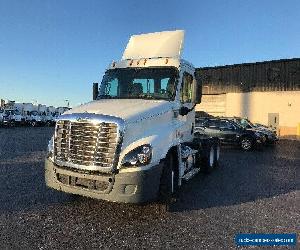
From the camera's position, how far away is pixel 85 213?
6.27 metres

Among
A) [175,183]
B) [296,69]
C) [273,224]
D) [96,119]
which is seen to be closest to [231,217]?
[273,224]

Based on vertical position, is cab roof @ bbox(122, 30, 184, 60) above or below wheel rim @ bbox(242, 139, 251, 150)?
above

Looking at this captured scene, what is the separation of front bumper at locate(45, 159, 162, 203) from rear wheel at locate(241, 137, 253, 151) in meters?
15.2

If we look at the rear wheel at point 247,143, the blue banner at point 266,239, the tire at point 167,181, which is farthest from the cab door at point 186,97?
the rear wheel at point 247,143

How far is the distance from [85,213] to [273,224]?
137 inches

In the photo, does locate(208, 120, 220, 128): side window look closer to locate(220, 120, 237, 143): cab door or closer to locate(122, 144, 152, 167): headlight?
locate(220, 120, 237, 143): cab door

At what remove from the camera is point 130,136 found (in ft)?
19.0

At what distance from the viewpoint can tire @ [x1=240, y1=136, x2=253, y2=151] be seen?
788 inches

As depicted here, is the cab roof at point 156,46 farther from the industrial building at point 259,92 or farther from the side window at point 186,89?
the industrial building at point 259,92

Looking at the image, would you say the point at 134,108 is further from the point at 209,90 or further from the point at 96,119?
the point at 209,90

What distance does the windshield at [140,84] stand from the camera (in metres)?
7.34

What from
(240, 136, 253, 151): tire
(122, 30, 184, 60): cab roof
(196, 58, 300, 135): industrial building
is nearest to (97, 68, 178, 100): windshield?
(122, 30, 184, 60): cab roof

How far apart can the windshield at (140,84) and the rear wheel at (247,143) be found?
13.8m

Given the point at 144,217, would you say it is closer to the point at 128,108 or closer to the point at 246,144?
the point at 128,108
